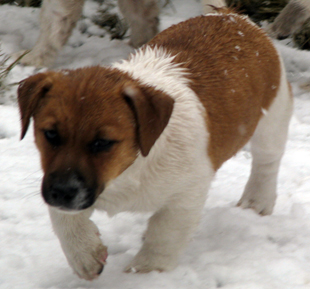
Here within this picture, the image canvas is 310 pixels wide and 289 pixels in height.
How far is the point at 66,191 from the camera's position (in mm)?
2604

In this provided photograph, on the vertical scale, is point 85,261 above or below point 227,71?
below

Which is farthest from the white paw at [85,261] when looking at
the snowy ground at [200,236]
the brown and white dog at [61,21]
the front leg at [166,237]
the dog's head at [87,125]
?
the brown and white dog at [61,21]

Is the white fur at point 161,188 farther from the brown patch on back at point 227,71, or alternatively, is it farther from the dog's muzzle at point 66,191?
the dog's muzzle at point 66,191

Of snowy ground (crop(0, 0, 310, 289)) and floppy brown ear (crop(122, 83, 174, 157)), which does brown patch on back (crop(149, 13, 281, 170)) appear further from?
snowy ground (crop(0, 0, 310, 289))

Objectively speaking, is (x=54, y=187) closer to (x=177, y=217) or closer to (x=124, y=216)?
(x=177, y=217)

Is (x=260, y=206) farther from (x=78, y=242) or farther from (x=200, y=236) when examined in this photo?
(x=78, y=242)

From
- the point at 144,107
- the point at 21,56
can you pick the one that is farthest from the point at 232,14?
the point at 21,56

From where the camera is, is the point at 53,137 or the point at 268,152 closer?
the point at 53,137

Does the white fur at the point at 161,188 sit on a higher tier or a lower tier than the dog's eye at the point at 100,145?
lower

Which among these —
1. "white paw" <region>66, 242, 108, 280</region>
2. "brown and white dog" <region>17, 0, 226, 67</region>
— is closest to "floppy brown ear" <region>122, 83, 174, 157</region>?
"white paw" <region>66, 242, 108, 280</region>

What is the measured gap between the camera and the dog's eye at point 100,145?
270 cm

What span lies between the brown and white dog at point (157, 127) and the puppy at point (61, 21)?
2.47 metres

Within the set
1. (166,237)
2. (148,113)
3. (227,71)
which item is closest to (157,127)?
(148,113)

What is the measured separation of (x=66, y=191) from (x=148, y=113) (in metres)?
0.60
